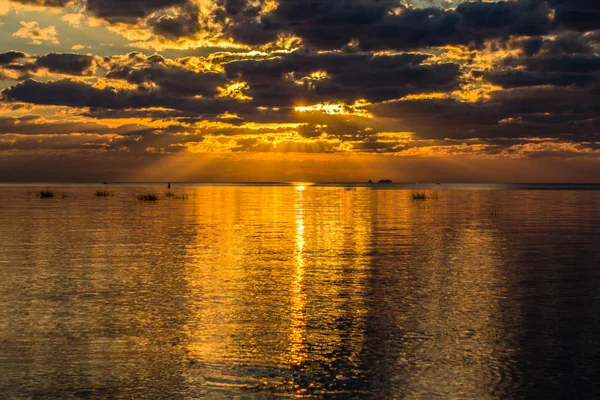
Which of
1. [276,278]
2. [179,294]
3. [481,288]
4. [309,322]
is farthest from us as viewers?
[276,278]

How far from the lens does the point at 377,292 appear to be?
25.8 metres

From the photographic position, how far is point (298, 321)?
20.4 metres

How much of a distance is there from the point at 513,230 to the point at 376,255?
21508 mm

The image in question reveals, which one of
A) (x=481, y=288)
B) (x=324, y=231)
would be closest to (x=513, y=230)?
(x=324, y=231)

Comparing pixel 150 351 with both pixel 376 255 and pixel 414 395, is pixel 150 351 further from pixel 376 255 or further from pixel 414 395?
pixel 376 255

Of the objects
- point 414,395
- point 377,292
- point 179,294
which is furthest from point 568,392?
point 179,294

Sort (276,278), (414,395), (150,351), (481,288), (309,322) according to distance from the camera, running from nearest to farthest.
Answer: (414,395), (150,351), (309,322), (481,288), (276,278)

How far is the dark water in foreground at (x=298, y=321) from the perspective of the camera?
1449 centimetres

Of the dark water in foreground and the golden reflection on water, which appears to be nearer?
the dark water in foreground

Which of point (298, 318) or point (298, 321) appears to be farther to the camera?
point (298, 318)

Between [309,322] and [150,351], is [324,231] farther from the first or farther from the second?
[150,351]

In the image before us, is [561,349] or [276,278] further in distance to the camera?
[276,278]

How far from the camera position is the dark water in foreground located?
14492 mm

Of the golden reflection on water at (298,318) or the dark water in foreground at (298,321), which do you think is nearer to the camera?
the dark water in foreground at (298,321)
